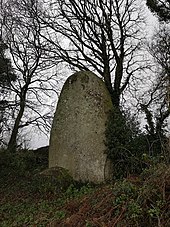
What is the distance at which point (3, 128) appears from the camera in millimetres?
19812

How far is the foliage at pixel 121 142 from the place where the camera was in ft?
38.1

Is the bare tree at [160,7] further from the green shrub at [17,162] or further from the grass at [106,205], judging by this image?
the grass at [106,205]

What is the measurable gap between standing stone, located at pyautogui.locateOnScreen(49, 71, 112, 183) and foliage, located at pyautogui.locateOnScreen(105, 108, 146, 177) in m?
0.21

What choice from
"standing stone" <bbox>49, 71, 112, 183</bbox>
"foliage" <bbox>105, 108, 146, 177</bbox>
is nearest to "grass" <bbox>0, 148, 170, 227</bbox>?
"standing stone" <bbox>49, 71, 112, 183</bbox>

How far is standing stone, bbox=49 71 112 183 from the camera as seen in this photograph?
38.4 ft

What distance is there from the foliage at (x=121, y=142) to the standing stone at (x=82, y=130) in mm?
211

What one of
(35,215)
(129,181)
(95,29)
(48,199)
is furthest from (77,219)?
(95,29)

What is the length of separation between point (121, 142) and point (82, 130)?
52.6 inches

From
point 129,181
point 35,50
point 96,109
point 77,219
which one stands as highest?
point 35,50

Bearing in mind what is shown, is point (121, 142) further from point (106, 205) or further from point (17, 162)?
point (106, 205)

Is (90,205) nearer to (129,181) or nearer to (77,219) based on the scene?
(77,219)

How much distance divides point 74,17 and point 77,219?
12.2 metres

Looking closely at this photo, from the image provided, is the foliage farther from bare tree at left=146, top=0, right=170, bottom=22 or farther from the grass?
bare tree at left=146, top=0, right=170, bottom=22

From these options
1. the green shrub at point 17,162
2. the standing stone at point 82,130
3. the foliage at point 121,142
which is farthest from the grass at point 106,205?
the green shrub at point 17,162
